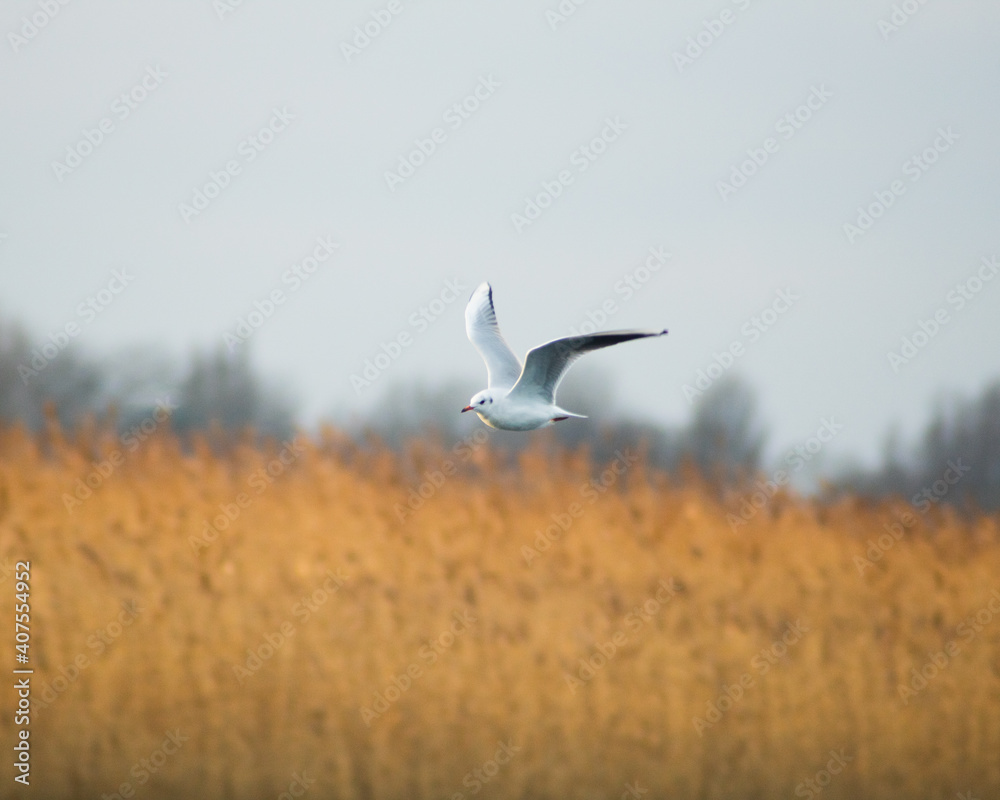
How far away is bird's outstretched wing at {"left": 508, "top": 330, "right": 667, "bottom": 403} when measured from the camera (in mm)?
4898

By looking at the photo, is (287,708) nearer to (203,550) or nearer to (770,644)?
(203,550)

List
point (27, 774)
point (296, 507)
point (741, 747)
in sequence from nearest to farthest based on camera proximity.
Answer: point (27, 774) → point (741, 747) → point (296, 507)

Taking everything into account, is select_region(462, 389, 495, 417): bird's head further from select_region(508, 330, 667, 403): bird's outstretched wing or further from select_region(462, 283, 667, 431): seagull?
select_region(508, 330, 667, 403): bird's outstretched wing

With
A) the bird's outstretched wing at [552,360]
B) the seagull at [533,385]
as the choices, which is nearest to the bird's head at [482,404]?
the seagull at [533,385]

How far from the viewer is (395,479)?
5.59 metres

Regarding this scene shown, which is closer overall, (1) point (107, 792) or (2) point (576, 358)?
(1) point (107, 792)

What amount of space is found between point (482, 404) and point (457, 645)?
115 cm

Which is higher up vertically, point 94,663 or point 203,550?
point 203,550

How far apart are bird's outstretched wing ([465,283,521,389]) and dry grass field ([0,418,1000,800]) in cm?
64

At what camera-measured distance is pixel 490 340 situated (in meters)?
6.48

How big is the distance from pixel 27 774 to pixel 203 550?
1.10 meters

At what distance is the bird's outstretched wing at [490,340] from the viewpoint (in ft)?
20.3

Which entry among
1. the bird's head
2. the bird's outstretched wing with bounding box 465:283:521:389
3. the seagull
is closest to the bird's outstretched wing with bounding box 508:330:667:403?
the seagull

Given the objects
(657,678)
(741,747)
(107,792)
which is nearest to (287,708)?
(107,792)
